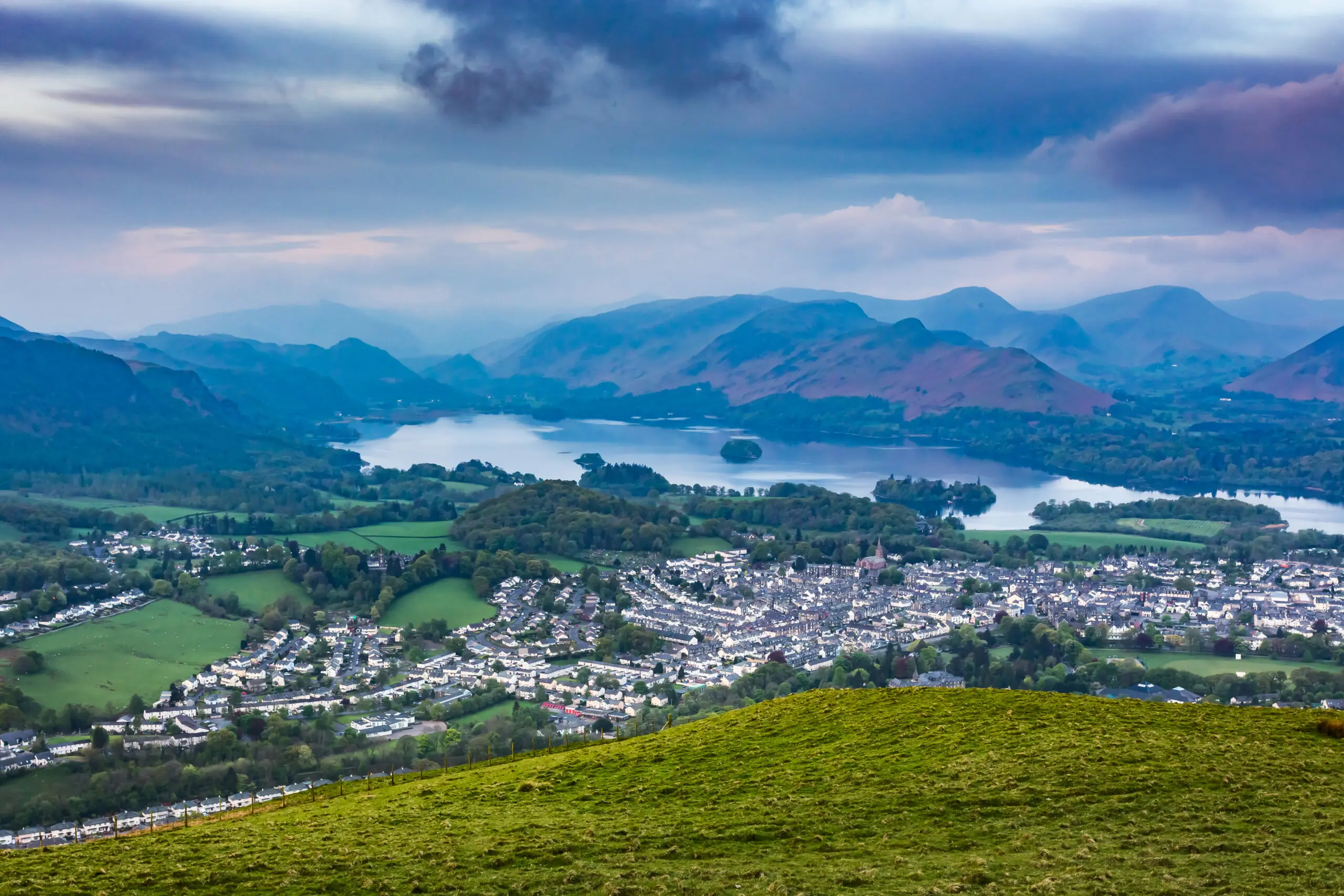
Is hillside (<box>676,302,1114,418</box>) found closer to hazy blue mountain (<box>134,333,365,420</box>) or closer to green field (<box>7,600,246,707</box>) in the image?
hazy blue mountain (<box>134,333,365,420</box>)

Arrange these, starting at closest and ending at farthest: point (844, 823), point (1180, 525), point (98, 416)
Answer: point (844, 823), point (1180, 525), point (98, 416)

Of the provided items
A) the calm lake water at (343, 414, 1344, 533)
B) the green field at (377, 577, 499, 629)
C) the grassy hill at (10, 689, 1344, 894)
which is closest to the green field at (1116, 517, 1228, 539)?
the calm lake water at (343, 414, 1344, 533)

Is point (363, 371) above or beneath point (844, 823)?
above

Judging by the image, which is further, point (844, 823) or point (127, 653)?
point (127, 653)

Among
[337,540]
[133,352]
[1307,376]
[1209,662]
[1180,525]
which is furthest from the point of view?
[1307,376]

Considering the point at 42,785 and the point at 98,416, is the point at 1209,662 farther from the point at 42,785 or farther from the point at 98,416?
the point at 98,416

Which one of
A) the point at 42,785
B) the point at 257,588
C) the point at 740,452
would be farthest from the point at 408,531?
the point at 740,452

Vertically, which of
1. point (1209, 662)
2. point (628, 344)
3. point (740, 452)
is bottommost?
point (1209, 662)
